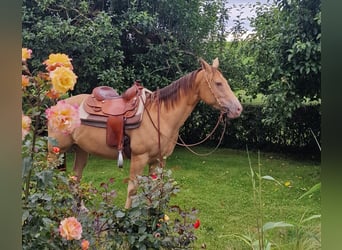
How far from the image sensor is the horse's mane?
1.95m

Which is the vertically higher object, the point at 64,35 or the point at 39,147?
the point at 64,35

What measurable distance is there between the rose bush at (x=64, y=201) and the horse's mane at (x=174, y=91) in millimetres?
621

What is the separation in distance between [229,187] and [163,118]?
0.67 meters

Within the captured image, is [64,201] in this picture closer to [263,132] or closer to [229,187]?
[229,187]

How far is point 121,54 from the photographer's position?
8.62 feet

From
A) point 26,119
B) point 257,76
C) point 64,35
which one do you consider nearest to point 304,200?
point 257,76

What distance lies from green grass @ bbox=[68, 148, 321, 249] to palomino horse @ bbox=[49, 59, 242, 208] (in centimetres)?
21

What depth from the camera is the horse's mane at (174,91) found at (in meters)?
1.95

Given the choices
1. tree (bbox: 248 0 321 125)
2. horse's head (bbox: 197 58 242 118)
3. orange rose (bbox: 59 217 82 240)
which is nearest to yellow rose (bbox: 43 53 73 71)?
orange rose (bbox: 59 217 82 240)

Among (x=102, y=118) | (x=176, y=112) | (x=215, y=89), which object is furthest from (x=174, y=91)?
(x=102, y=118)

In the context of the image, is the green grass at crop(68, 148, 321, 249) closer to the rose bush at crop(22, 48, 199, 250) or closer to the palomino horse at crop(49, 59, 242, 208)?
the palomino horse at crop(49, 59, 242, 208)
